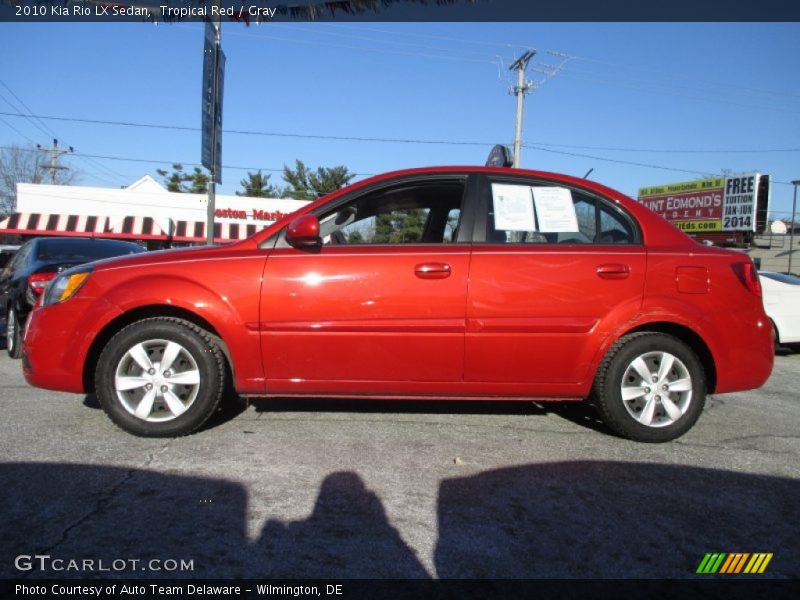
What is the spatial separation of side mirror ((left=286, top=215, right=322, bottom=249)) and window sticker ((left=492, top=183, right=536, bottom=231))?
1.16 m

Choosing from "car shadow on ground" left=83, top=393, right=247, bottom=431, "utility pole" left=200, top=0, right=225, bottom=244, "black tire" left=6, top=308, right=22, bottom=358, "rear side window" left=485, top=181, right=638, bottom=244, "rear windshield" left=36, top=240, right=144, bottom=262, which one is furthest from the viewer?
"utility pole" left=200, top=0, right=225, bottom=244

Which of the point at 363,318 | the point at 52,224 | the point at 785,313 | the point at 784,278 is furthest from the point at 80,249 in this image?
the point at 52,224

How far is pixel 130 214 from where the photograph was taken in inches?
1139

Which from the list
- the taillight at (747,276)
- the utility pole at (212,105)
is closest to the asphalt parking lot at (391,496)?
the taillight at (747,276)

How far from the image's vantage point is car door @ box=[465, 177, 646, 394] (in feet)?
11.2

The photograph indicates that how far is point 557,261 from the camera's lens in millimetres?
3496

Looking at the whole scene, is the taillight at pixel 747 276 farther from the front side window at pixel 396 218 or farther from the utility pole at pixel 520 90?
the utility pole at pixel 520 90

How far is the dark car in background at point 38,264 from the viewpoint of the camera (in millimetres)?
6141

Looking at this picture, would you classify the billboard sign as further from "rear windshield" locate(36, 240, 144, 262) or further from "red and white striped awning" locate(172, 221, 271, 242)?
"rear windshield" locate(36, 240, 144, 262)

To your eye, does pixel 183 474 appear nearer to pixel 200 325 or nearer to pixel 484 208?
pixel 200 325

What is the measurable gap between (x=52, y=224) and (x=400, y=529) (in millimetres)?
31068

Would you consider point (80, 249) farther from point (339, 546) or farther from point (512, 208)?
point (339, 546)

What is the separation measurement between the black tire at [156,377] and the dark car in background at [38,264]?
3.40 meters

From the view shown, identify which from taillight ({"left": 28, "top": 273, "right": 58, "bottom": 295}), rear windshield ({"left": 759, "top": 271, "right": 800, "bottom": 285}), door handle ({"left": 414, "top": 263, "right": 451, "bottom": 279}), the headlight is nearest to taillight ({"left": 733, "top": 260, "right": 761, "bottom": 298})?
door handle ({"left": 414, "top": 263, "right": 451, "bottom": 279})
